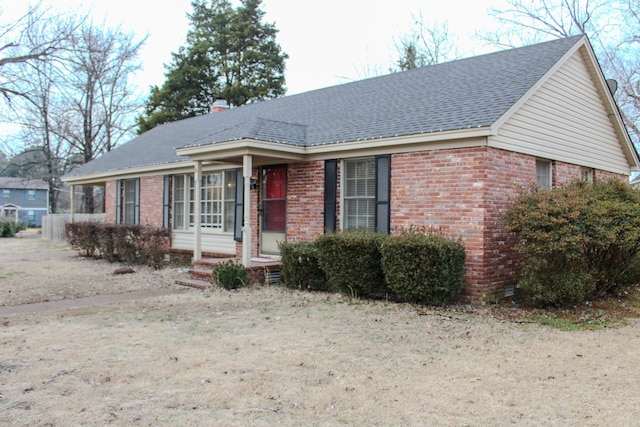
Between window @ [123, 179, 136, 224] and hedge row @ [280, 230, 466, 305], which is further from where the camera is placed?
window @ [123, 179, 136, 224]

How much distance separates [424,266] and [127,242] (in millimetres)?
9139

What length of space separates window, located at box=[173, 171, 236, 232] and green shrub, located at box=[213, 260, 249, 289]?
10.6 feet

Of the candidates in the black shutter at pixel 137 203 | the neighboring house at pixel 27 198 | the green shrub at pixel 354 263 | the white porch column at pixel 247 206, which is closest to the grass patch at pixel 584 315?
the green shrub at pixel 354 263

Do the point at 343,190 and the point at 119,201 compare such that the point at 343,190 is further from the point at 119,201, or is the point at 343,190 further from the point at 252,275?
the point at 119,201

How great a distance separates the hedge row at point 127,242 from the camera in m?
13.5

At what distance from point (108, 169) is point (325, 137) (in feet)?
A: 32.4

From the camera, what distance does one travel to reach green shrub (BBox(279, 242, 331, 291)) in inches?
372

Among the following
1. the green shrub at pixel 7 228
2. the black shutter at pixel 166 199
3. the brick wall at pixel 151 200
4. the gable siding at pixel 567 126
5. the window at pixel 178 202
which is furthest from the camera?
the green shrub at pixel 7 228

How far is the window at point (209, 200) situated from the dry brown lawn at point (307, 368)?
5146mm

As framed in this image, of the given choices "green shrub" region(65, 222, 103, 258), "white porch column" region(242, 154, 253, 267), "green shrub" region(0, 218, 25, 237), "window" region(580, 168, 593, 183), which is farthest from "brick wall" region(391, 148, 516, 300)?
"green shrub" region(0, 218, 25, 237)

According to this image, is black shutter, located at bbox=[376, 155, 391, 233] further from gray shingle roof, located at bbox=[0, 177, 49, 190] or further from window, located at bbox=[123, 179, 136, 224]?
gray shingle roof, located at bbox=[0, 177, 49, 190]

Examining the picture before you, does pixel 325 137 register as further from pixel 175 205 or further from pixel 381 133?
pixel 175 205

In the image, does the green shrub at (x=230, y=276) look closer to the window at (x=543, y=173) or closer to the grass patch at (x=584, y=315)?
the grass patch at (x=584, y=315)

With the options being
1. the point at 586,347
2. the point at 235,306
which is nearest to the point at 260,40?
the point at 235,306
